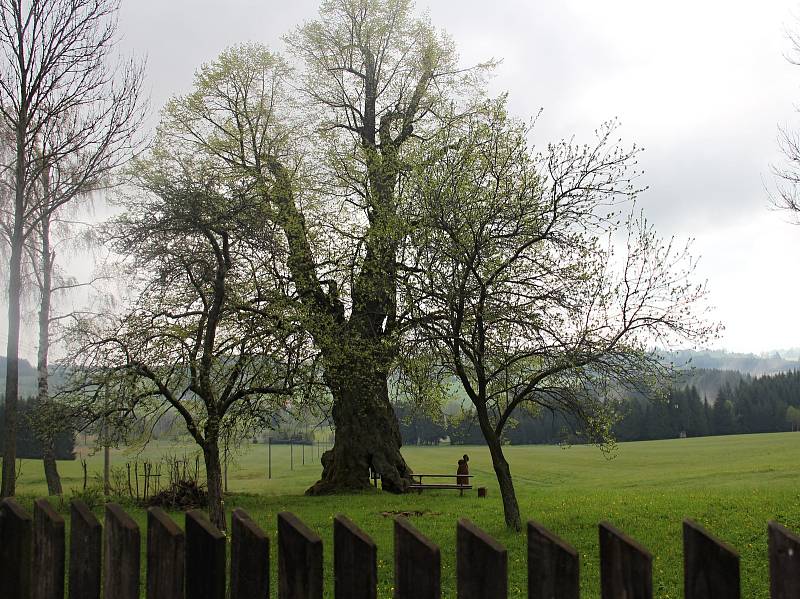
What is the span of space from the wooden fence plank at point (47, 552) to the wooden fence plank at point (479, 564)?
5.26 ft

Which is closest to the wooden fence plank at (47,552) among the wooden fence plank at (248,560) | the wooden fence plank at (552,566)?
the wooden fence plank at (248,560)

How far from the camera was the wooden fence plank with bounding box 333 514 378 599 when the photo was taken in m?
2.18

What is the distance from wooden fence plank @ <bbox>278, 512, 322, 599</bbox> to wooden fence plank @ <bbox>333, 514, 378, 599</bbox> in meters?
0.07

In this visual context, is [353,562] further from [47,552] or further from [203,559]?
[47,552]

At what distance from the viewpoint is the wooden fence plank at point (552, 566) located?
205 centimetres

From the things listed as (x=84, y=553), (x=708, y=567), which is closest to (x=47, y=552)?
(x=84, y=553)

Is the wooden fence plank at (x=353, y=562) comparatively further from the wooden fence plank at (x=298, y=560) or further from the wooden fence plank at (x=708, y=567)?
the wooden fence plank at (x=708, y=567)

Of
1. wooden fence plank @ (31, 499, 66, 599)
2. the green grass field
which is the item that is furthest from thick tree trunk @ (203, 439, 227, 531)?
wooden fence plank @ (31, 499, 66, 599)

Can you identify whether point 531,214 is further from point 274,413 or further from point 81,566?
point 81,566

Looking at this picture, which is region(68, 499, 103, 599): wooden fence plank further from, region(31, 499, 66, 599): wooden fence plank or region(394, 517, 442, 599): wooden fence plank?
region(394, 517, 442, 599): wooden fence plank

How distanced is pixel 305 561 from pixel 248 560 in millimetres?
223

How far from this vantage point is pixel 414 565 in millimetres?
2135

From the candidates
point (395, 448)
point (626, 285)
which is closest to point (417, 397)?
point (626, 285)

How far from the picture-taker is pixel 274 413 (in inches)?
784
